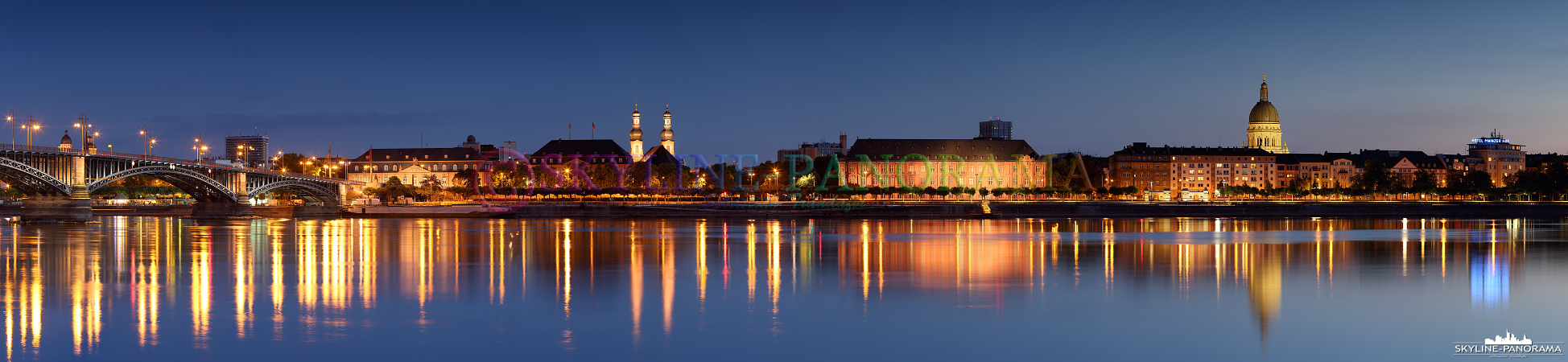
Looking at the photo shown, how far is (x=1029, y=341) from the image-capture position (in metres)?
14.3

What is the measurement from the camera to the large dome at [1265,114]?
176 m

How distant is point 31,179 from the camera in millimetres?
57531

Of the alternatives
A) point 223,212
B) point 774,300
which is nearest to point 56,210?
point 223,212

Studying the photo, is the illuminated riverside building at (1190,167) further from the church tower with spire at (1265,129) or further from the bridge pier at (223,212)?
the bridge pier at (223,212)

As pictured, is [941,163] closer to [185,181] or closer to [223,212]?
[223,212]

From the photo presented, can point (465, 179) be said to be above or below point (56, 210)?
above

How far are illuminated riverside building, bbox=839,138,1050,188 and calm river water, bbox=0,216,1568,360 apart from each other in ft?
336

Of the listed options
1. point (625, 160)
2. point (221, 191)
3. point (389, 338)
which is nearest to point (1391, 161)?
point (625, 160)

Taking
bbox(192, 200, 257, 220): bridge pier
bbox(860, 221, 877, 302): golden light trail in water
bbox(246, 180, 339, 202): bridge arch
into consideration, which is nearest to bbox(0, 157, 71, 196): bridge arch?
bbox(192, 200, 257, 220): bridge pier

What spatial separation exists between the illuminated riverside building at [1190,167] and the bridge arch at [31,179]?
124678 millimetres

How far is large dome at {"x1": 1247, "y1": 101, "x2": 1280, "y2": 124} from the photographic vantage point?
579ft

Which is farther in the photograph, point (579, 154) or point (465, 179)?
point (579, 154)

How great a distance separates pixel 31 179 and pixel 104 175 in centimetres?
594

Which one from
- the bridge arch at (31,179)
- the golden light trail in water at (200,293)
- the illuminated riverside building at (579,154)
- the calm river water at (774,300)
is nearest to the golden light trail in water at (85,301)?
the calm river water at (774,300)
